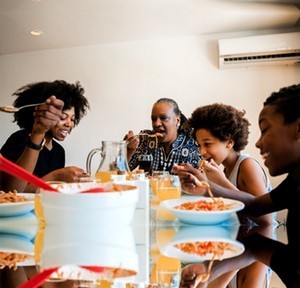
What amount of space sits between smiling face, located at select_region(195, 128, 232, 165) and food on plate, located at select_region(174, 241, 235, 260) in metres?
1.02

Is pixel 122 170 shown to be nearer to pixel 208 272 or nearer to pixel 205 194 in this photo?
pixel 205 194

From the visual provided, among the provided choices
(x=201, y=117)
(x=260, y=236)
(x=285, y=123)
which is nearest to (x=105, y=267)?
(x=260, y=236)

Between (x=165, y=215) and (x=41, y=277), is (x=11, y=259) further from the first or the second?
(x=165, y=215)

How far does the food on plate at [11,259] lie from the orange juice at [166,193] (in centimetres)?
52

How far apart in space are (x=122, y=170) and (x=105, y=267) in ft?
1.88

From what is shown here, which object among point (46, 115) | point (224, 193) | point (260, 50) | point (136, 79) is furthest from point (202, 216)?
point (136, 79)

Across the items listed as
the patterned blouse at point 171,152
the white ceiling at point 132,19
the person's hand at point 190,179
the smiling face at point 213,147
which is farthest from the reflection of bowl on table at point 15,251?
the white ceiling at point 132,19

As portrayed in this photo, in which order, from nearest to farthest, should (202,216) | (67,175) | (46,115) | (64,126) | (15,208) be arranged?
1. (202,216)
2. (15,208)
3. (67,175)
4. (46,115)
5. (64,126)

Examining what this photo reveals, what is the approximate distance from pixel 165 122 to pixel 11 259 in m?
2.21

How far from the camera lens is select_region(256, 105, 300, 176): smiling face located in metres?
1.02

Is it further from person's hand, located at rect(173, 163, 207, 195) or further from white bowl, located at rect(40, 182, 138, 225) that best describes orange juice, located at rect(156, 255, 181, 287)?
person's hand, located at rect(173, 163, 207, 195)

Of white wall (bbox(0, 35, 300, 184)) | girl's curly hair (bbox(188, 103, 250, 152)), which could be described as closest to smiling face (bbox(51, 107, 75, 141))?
girl's curly hair (bbox(188, 103, 250, 152))

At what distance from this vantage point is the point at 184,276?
20.5 inches

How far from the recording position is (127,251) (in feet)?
2.10
